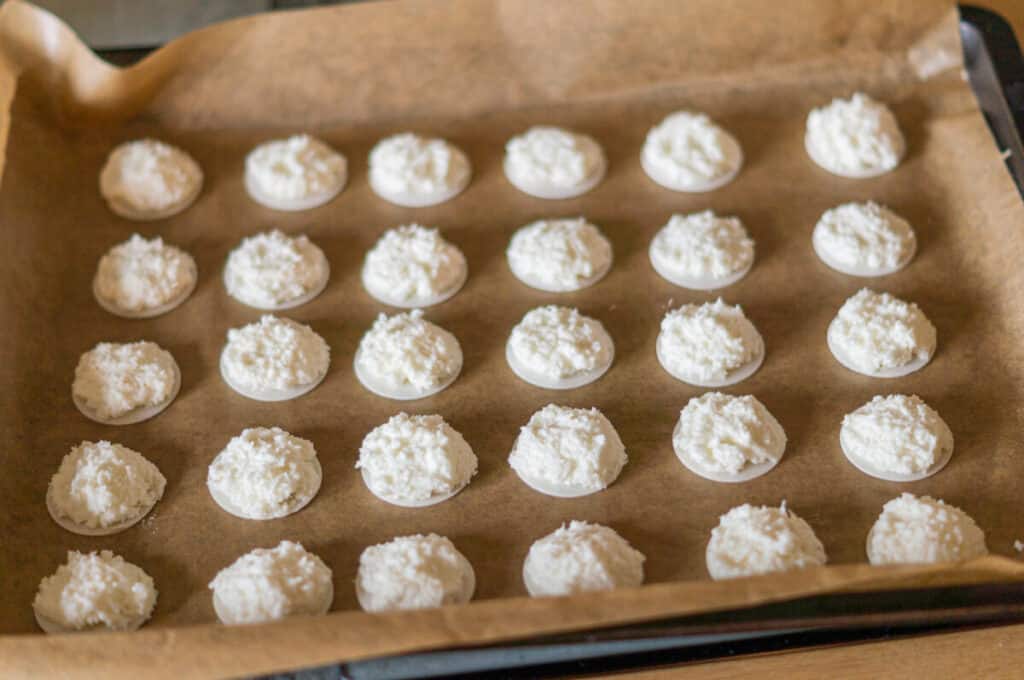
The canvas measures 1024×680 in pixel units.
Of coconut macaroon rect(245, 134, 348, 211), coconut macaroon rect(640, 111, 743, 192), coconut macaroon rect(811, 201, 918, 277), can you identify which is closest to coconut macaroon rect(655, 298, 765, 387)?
coconut macaroon rect(811, 201, 918, 277)

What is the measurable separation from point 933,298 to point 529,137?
0.87m

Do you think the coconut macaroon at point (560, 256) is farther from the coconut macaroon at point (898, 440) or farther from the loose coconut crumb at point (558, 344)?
the coconut macaroon at point (898, 440)

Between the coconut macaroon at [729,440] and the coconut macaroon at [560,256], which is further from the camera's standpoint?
the coconut macaroon at [560,256]

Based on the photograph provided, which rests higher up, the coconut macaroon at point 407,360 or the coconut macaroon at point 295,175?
the coconut macaroon at point 295,175

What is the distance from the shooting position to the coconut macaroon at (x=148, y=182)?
2059 millimetres

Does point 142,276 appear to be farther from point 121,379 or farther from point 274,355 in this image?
point 274,355

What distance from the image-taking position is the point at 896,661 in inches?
56.8

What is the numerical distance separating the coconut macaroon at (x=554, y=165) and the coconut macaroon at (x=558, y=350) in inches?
13.7

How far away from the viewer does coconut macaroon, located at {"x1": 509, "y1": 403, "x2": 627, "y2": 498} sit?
1.65 m

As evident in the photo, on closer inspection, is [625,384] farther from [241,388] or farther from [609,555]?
[241,388]

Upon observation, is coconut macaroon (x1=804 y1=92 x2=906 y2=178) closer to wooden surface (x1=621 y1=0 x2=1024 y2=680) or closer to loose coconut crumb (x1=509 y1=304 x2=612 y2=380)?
loose coconut crumb (x1=509 y1=304 x2=612 y2=380)

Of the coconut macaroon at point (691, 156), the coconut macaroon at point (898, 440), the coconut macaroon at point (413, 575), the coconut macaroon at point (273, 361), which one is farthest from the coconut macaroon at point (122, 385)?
the coconut macaroon at point (898, 440)

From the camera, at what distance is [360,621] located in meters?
1.27

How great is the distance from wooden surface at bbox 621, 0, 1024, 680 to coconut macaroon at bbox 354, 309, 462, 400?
2.08ft
